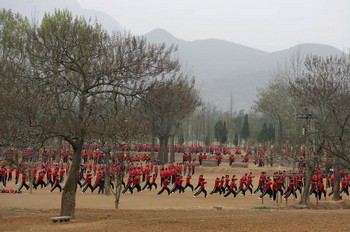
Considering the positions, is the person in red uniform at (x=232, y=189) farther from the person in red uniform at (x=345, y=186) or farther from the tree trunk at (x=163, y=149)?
the tree trunk at (x=163, y=149)

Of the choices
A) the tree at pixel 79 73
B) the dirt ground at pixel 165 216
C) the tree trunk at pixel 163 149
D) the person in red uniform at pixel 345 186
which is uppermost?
the tree at pixel 79 73

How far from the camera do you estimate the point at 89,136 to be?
16.6 meters

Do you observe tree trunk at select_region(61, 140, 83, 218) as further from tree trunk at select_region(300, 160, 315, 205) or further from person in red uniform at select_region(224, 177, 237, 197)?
person in red uniform at select_region(224, 177, 237, 197)

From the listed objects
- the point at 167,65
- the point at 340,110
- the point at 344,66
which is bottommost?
the point at 340,110

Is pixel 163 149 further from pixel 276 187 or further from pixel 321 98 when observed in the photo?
pixel 321 98

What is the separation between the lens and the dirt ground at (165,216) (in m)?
15.1

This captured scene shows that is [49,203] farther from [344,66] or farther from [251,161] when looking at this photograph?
[251,161]

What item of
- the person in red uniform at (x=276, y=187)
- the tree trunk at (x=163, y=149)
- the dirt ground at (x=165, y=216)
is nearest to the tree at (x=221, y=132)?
the tree trunk at (x=163, y=149)

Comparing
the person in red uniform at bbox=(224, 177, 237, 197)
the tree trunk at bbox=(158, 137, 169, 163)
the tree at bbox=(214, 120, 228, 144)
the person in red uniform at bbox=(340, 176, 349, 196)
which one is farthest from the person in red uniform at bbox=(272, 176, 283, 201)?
the tree at bbox=(214, 120, 228, 144)

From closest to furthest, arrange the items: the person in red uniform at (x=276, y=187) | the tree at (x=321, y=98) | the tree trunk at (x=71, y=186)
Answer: the tree trunk at (x=71, y=186) < the tree at (x=321, y=98) < the person in red uniform at (x=276, y=187)

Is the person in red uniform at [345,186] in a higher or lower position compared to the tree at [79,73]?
lower

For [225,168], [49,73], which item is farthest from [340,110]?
[225,168]

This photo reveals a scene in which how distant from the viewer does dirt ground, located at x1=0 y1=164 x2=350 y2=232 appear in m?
15.1

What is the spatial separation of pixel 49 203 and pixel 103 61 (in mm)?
10600
